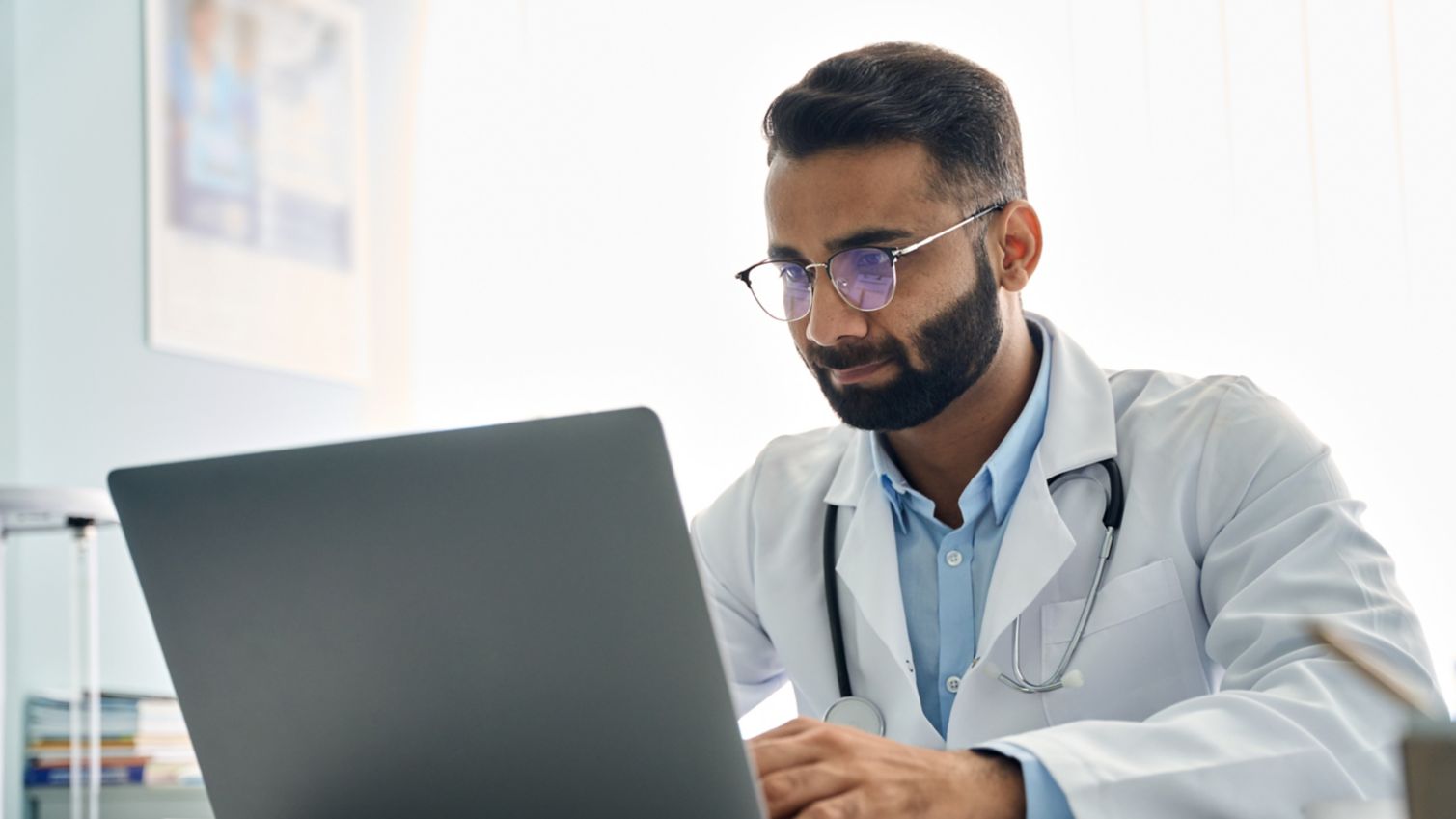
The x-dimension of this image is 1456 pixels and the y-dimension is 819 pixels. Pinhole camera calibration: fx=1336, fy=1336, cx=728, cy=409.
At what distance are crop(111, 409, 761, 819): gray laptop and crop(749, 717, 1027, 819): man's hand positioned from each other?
0.24ft

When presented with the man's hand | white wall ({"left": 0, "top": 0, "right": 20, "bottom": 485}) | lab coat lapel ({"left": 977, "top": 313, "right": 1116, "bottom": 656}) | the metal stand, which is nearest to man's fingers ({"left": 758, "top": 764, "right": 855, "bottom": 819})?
the man's hand

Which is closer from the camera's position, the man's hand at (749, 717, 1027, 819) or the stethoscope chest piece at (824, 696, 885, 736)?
the man's hand at (749, 717, 1027, 819)

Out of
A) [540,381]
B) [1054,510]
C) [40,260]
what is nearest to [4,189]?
[40,260]

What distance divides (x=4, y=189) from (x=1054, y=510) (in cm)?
233

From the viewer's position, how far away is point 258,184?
10.7ft

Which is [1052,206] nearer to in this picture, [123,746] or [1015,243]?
[1015,243]

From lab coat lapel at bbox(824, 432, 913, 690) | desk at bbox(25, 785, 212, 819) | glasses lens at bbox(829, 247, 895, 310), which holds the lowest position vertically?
desk at bbox(25, 785, 212, 819)

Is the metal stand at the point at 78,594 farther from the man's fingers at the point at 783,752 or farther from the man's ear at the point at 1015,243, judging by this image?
the man's fingers at the point at 783,752

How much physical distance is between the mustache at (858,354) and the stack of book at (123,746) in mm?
1669

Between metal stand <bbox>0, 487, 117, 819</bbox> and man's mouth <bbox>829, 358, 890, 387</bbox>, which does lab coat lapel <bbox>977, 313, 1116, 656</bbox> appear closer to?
man's mouth <bbox>829, 358, 890, 387</bbox>

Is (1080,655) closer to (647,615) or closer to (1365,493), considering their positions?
(647,615)

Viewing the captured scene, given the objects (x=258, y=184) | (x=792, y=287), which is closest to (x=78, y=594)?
(x=258, y=184)

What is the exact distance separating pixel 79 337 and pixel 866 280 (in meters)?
2.07

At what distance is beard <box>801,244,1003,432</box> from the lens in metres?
1.38
